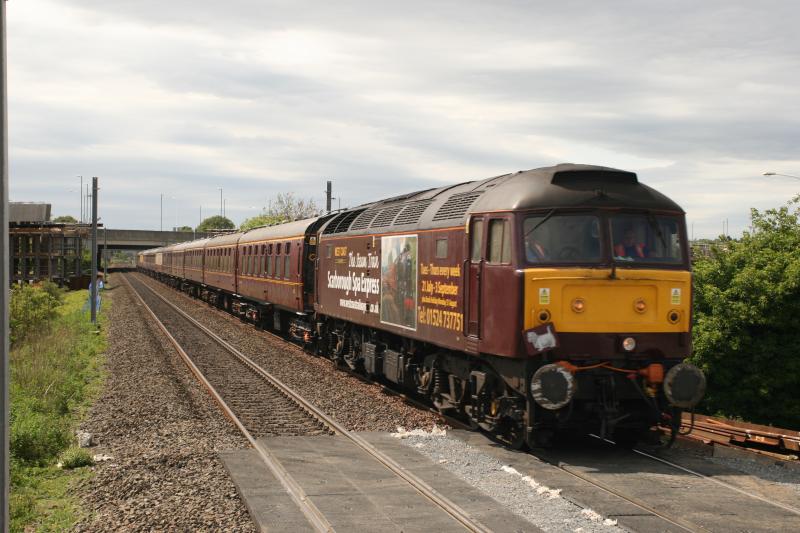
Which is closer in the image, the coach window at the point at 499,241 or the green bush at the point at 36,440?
the coach window at the point at 499,241

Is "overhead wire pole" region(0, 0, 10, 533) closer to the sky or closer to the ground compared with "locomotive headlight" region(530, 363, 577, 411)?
closer to the sky

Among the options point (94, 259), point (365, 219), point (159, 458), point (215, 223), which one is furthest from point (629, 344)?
point (215, 223)

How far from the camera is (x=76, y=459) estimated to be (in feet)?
34.2

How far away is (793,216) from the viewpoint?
22.3 meters

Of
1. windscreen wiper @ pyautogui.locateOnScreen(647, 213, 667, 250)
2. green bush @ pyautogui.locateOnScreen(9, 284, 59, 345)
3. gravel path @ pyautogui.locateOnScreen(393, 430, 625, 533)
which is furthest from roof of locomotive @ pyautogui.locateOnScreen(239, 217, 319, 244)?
windscreen wiper @ pyautogui.locateOnScreen(647, 213, 667, 250)

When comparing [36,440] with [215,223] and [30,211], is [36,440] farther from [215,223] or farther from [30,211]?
[215,223]

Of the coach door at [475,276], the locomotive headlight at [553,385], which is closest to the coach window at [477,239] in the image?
the coach door at [475,276]

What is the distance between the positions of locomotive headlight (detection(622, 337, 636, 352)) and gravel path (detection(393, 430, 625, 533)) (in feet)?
6.61

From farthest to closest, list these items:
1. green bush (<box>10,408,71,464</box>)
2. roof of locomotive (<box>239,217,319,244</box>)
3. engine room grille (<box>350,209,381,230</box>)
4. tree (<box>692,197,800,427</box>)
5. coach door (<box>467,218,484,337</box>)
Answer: roof of locomotive (<box>239,217,319,244</box>)
tree (<box>692,197,800,427</box>)
engine room grille (<box>350,209,381,230</box>)
coach door (<box>467,218,484,337</box>)
green bush (<box>10,408,71,464</box>)

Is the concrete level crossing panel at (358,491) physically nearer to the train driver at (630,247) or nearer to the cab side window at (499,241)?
the cab side window at (499,241)

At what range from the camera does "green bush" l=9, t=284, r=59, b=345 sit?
33.3 meters

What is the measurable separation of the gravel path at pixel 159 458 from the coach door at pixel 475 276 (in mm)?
3543

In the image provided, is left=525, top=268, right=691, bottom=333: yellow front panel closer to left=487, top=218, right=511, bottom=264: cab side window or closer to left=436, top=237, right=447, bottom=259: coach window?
left=487, top=218, right=511, bottom=264: cab side window

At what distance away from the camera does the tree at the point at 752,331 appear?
20.1 m
